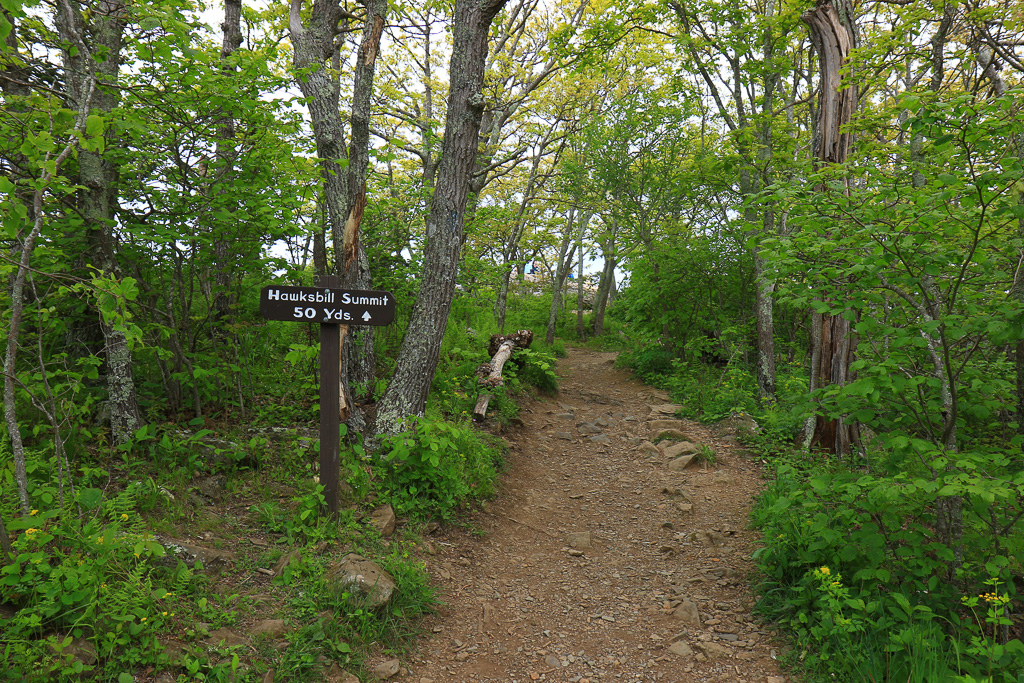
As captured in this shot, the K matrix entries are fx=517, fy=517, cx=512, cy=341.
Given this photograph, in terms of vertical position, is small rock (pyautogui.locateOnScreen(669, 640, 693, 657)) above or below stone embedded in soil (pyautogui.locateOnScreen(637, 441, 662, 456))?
below

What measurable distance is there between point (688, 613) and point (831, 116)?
19.1 ft

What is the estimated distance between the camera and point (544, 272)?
79.5 feet

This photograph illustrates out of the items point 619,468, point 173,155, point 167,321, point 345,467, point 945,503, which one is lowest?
point 619,468

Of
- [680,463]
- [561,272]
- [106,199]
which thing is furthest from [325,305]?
[561,272]

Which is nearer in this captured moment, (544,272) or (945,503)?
(945,503)

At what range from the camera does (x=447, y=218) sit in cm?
553

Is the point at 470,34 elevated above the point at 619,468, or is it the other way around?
the point at 470,34

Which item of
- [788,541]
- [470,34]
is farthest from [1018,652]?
[470,34]

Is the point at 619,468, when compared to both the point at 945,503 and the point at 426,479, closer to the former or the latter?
the point at 426,479

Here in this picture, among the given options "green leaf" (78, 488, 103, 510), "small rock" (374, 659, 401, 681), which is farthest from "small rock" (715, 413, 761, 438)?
"green leaf" (78, 488, 103, 510)

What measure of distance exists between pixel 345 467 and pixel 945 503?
179 inches

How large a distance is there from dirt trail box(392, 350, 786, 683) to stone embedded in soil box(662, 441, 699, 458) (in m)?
0.21

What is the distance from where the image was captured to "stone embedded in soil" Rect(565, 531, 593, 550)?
5.07 meters

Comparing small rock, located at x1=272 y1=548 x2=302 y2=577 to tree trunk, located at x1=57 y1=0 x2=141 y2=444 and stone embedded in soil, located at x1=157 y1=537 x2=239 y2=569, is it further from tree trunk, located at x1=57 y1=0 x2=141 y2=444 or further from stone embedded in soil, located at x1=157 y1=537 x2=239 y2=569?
tree trunk, located at x1=57 y1=0 x2=141 y2=444
